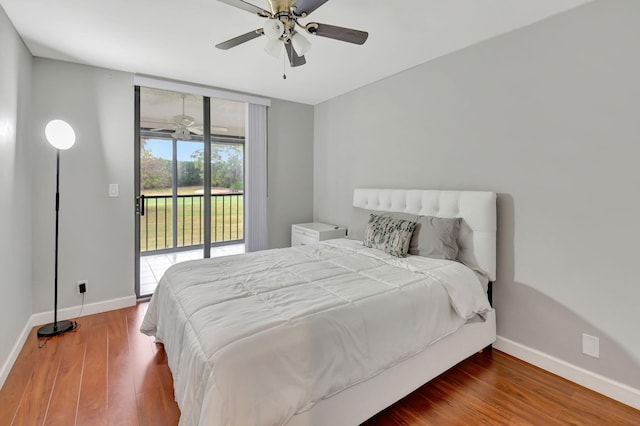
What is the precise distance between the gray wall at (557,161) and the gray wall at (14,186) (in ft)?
10.9

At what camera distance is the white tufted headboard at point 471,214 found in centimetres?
237

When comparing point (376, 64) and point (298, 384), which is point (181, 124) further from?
point (298, 384)

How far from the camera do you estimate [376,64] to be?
300cm

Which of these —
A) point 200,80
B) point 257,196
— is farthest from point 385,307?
point 200,80

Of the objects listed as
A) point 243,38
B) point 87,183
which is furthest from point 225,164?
point 243,38

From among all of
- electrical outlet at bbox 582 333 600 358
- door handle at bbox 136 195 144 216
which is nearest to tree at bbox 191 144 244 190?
door handle at bbox 136 195 144 216

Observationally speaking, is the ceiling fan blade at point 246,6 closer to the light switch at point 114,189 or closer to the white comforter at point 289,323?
the white comforter at point 289,323

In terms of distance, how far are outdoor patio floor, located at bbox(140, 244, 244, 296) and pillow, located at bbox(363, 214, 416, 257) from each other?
2.43 metres

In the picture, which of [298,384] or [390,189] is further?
[390,189]

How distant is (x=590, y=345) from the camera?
200 cm

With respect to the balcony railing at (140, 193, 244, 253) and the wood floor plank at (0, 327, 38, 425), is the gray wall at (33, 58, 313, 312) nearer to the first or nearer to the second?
the wood floor plank at (0, 327, 38, 425)

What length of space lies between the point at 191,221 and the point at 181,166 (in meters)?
0.98

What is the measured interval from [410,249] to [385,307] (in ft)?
3.55

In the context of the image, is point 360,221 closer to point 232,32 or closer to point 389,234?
point 389,234
